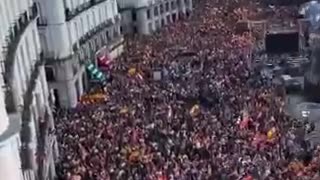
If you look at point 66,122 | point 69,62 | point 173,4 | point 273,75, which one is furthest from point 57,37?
point 173,4

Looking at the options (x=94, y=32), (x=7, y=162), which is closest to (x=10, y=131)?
(x=7, y=162)

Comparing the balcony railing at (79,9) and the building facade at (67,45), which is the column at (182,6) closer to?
the balcony railing at (79,9)

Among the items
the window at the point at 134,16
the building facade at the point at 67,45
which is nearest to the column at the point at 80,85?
the building facade at the point at 67,45

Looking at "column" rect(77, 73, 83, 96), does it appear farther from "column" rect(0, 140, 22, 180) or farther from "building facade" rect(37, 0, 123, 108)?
"column" rect(0, 140, 22, 180)

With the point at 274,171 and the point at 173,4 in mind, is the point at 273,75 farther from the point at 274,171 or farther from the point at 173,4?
the point at 173,4

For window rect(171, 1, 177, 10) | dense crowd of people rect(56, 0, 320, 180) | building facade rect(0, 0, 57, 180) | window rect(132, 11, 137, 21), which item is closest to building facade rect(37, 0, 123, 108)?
dense crowd of people rect(56, 0, 320, 180)

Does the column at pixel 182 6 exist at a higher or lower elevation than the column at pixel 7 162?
lower
